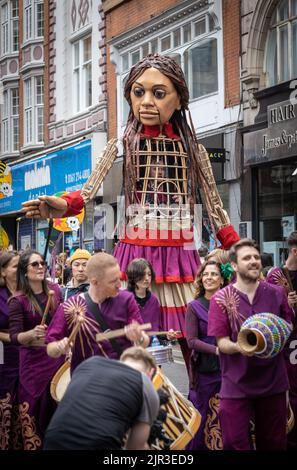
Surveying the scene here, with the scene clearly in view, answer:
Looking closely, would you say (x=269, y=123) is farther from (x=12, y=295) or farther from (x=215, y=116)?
(x=12, y=295)

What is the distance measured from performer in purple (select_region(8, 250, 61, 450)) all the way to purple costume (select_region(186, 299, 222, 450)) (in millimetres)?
1042

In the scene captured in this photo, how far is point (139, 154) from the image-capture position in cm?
758

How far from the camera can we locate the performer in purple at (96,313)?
17.5ft

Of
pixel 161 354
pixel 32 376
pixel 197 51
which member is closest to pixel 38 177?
pixel 197 51

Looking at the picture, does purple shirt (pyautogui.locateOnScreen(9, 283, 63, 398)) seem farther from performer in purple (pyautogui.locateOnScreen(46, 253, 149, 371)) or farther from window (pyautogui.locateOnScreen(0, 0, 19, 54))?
window (pyautogui.locateOnScreen(0, 0, 19, 54))

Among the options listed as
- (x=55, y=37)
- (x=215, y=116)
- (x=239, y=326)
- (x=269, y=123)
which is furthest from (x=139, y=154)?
(x=55, y=37)

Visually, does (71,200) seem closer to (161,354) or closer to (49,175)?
(161,354)

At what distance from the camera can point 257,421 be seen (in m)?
5.59

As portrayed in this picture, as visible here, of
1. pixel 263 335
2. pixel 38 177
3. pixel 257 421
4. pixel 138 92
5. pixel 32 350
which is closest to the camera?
pixel 263 335

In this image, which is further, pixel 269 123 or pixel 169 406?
pixel 269 123

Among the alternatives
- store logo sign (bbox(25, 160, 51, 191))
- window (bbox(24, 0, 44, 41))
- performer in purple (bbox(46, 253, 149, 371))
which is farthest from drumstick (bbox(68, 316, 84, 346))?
window (bbox(24, 0, 44, 41))

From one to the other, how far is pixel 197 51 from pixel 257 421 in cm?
1345

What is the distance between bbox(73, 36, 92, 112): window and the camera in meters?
24.6

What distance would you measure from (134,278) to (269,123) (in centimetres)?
897
